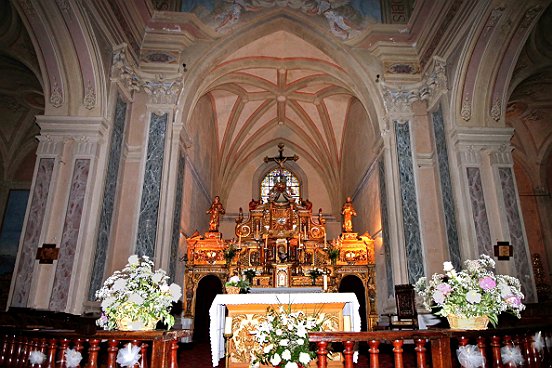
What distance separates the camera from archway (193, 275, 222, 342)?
11203mm

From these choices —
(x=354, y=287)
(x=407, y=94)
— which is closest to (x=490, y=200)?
(x=407, y=94)

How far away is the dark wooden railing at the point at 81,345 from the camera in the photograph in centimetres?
295

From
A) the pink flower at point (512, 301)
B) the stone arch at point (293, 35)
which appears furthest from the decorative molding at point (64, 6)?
the pink flower at point (512, 301)

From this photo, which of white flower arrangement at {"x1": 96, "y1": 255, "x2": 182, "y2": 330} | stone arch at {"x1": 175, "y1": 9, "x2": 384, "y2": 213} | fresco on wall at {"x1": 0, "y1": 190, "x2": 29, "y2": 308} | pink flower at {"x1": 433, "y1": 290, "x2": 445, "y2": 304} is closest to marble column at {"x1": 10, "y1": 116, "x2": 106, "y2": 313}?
stone arch at {"x1": 175, "y1": 9, "x2": 384, "y2": 213}

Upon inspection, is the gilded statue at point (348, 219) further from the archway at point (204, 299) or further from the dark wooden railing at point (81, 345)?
the dark wooden railing at point (81, 345)

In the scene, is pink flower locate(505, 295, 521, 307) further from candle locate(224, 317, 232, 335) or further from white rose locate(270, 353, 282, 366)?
candle locate(224, 317, 232, 335)

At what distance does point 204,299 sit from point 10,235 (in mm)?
5965

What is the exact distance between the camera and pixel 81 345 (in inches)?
122

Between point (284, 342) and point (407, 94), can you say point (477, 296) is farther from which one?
point (407, 94)

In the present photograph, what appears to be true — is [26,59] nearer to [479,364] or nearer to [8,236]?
[8,236]

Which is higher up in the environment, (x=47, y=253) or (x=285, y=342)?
(x=47, y=253)

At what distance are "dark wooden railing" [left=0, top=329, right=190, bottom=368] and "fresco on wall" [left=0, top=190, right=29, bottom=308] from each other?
1006 cm

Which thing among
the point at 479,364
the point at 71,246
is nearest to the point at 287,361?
the point at 479,364

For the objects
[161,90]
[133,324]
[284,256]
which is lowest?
[133,324]
